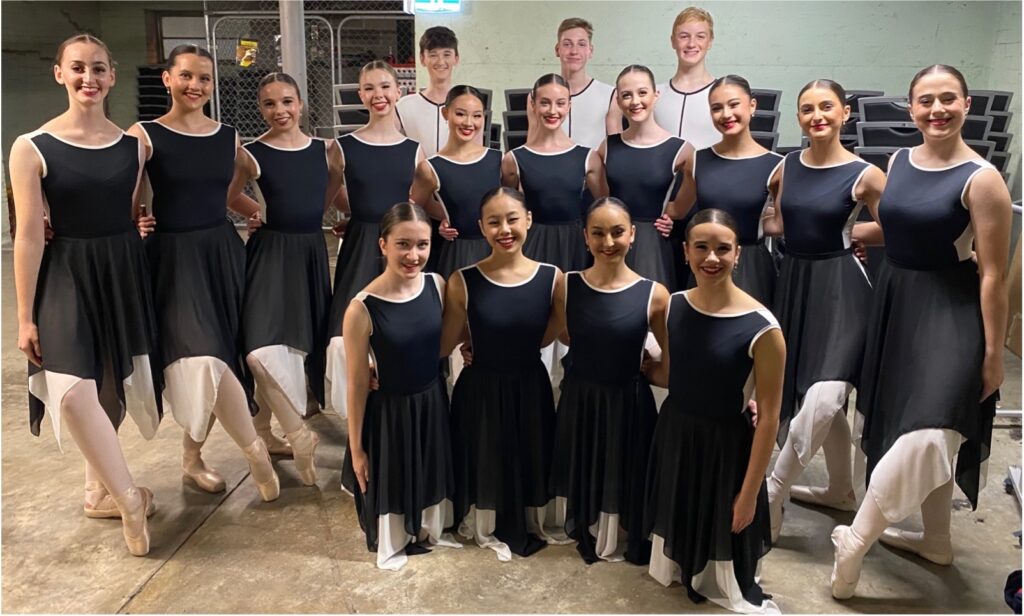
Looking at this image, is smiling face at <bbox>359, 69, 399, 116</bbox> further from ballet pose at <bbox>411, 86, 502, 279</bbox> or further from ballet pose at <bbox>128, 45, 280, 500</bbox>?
ballet pose at <bbox>128, 45, 280, 500</bbox>

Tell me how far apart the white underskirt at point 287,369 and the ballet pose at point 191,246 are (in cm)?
11

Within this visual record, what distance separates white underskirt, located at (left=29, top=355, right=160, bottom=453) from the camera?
2.59 meters

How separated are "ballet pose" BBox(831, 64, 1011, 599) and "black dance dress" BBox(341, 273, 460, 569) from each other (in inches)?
51.7

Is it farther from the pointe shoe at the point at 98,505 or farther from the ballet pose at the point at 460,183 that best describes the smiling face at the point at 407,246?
the pointe shoe at the point at 98,505


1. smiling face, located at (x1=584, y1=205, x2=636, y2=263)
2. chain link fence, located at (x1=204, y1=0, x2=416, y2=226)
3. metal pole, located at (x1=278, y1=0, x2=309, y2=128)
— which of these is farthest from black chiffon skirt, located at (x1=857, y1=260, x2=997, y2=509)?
chain link fence, located at (x1=204, y1=0, x2=416, y2=226)

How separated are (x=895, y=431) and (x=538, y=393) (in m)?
1.09

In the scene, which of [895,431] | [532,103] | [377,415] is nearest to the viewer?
[895,431]

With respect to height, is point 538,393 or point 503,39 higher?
point 503,39

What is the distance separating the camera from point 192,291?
113 inches

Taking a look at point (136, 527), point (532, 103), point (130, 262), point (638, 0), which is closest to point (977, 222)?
point (532, 103)

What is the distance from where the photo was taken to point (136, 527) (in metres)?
2.79

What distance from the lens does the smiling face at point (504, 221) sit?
2545 millimetres

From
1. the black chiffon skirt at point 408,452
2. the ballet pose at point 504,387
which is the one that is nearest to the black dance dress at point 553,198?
the ballet pose at point 504,387

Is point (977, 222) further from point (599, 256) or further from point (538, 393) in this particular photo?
point (538, 393)
